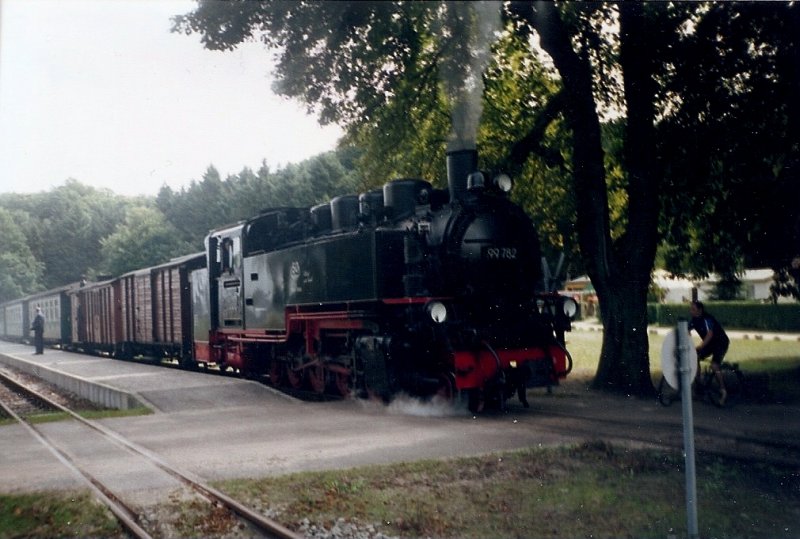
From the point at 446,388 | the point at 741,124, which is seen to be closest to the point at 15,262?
the point at 446,388

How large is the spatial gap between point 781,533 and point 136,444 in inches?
261

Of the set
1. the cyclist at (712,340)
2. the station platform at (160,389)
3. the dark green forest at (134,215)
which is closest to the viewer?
the cyclist at (712,340)

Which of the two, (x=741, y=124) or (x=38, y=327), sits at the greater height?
(x=741, y=124)

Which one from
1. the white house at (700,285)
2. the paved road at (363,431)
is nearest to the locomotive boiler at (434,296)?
the paved road at (363,431)

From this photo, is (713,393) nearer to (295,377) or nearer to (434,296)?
(434,296)

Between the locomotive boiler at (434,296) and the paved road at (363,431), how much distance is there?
560mm

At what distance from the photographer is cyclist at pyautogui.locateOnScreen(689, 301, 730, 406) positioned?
9844mm

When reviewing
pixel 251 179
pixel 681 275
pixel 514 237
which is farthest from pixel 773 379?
pixel 251 179

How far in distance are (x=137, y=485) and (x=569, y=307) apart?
21.5 feet

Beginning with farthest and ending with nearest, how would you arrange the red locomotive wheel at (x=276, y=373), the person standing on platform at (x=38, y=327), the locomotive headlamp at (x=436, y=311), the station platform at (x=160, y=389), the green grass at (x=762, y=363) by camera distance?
the person standing on platform at (x=38, y=327)
the red locomotive wheel at (x=276, y=373)
the station platform at (x=160, y=389)
the green grass at (x=762, y=363)
the locomotive headlamp at (x=436, y=311)

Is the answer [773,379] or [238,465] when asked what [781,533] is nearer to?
[238,465]

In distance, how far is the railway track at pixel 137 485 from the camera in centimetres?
527

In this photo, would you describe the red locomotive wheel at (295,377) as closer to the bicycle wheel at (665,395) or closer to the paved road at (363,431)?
the paved road at (363,431)

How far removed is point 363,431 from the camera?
29.2 feet
